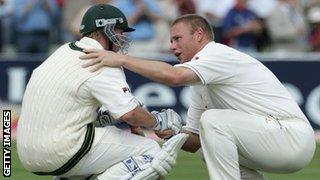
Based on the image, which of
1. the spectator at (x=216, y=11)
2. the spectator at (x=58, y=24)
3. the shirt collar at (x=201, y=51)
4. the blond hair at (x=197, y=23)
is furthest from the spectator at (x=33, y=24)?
the shirt collar at (x=201, y=51)

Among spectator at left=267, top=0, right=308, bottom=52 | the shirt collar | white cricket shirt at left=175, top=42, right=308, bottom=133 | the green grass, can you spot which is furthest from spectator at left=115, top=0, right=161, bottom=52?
the shirt collar

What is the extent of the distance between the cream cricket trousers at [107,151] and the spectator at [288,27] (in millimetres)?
9504

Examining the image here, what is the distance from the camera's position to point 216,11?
17.6 meters

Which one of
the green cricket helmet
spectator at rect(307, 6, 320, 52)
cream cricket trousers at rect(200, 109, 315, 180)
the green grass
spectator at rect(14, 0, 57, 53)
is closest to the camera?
the green cricket helmet

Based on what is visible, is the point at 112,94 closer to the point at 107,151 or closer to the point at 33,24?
the point at 107,151

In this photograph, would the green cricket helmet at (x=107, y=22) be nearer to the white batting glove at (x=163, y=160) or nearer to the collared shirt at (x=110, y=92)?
the collared shirt at (x=110, y=92)

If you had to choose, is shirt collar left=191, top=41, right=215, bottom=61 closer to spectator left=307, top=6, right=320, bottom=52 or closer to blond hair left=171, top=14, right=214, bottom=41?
blond hair left=171, top=14, right=214, bottom=41

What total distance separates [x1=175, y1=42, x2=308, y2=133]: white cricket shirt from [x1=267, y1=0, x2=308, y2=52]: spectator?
8865mm

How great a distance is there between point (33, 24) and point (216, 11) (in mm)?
2886

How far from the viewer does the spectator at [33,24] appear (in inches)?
674

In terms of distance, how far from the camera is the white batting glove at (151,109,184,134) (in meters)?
8.40

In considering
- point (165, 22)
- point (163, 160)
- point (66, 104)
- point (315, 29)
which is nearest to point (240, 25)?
point (165, 22)

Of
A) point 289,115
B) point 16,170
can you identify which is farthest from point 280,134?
point 16,170

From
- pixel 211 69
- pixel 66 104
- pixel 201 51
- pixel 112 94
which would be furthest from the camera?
pixel 201 51
